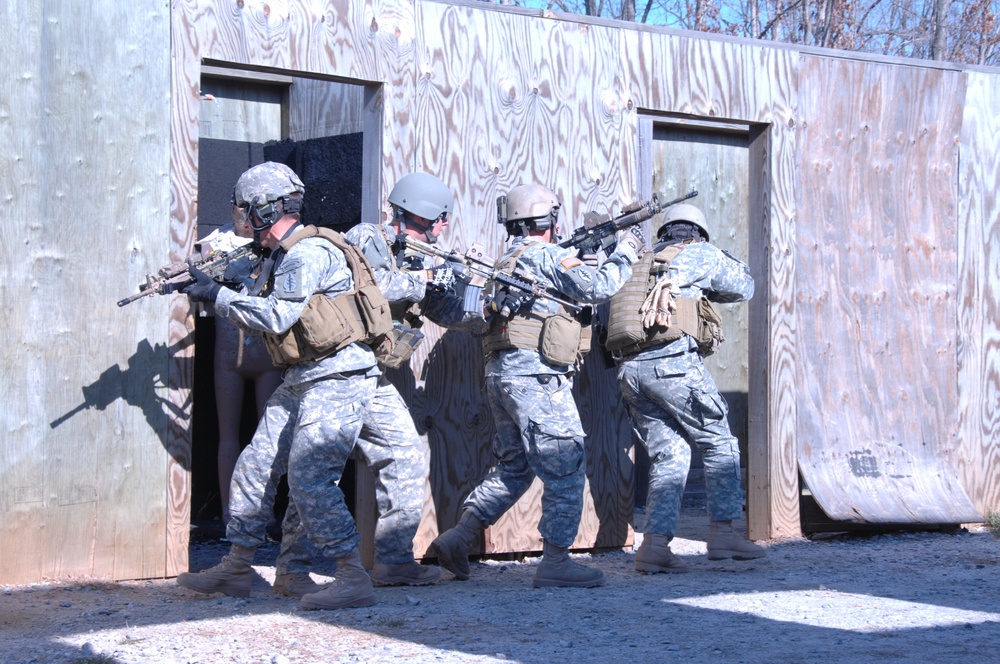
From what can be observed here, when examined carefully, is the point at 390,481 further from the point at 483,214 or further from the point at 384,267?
the point at 483,214

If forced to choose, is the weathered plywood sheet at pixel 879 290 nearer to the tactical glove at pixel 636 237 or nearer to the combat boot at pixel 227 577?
the tactical glove at pixel 636 237

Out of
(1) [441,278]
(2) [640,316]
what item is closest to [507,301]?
(1) [441,278]

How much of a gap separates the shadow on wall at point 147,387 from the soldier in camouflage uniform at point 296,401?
66 cm

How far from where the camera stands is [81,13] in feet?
19.3

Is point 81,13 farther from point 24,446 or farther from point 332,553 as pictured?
point 332,553

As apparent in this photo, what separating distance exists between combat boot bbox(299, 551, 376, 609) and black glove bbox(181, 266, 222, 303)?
4.16 feet

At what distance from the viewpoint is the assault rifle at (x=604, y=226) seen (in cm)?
653

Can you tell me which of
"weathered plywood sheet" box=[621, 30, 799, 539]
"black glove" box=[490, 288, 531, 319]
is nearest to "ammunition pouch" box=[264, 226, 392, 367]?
"black glove" box=[490, 288, 531, 319]

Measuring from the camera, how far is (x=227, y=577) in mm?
5621

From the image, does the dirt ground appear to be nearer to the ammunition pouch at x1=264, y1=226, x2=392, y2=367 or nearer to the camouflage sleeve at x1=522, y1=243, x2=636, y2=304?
the ammunition pouch at x1=264, y1=226, x2=392, y2=367

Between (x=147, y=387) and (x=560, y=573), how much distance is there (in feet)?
7.17

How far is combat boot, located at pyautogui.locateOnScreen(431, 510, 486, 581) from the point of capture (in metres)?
6.19

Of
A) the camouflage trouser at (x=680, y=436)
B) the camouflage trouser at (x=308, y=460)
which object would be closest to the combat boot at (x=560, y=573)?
the camouflage trouser at (x=680, y=436)

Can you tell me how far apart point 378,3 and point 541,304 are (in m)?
1.83
